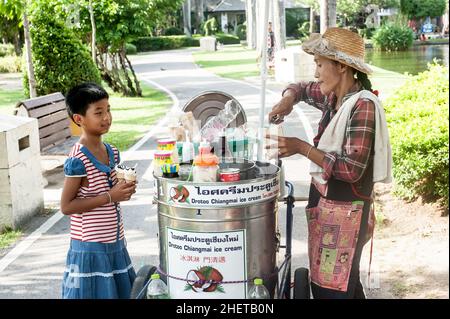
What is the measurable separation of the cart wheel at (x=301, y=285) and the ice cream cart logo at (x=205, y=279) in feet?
2.10

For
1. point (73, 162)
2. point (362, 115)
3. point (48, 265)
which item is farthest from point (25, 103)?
point (362, 115)

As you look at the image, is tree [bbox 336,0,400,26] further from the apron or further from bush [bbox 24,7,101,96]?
the apron

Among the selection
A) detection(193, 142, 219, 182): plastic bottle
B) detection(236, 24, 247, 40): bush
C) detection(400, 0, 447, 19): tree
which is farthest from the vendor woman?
detection(236, 24, 247, 40): bush

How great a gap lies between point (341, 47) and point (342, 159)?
61cm

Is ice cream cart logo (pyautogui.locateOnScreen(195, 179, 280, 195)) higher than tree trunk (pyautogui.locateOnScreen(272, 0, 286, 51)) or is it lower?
lower

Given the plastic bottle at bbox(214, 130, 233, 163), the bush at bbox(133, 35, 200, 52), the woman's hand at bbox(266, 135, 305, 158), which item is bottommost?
the plastic bottle at bbox(214, 130, 233, 163)

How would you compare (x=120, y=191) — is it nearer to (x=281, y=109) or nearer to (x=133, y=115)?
(x=281, y=109)

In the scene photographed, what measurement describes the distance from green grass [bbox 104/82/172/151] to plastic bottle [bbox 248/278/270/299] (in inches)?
326

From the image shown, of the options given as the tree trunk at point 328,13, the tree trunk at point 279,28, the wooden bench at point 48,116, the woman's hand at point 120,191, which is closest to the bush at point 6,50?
the tree trunk at point 279,28

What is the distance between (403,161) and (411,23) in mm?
58384

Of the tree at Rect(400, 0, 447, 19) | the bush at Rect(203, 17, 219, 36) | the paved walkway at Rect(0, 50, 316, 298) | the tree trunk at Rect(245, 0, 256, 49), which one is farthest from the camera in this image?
the bush at Rect(203, 17, 219, 36)

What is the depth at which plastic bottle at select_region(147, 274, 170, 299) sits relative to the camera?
11.8 ft

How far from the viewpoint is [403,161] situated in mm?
6555

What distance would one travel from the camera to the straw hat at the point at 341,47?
3424mm
